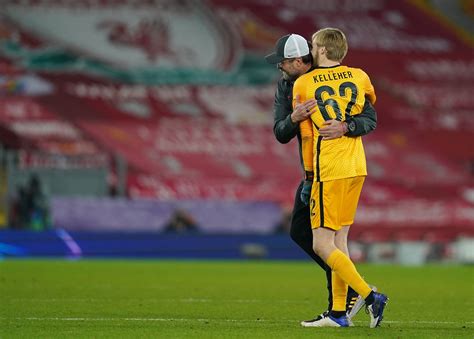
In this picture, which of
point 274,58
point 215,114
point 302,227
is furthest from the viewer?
point 215,114

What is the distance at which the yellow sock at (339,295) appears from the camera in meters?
7.96

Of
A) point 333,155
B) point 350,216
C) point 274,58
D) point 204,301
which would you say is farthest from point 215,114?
point 333,155

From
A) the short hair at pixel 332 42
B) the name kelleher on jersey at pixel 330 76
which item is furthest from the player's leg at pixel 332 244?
the short hair at pixel 332 42

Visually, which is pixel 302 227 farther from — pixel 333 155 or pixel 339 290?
pixel 333 155

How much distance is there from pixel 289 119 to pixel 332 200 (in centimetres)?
56

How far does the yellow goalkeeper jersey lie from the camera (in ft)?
25.3

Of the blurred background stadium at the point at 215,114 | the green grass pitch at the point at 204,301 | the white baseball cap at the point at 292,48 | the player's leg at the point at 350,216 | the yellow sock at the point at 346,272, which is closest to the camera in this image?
the green grass pitch at the point at 204,301

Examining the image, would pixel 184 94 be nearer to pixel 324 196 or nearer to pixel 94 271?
pixel 94 271

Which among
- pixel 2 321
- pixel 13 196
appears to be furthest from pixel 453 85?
pixel 2 321

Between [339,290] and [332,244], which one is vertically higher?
[332,244]

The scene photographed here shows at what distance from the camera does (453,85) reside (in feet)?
102

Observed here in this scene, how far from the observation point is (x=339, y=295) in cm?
796

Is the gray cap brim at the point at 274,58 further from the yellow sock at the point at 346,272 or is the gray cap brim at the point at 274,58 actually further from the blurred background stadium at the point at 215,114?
the blurred background stadium at the point at 215,114

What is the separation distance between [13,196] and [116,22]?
8.97 m
